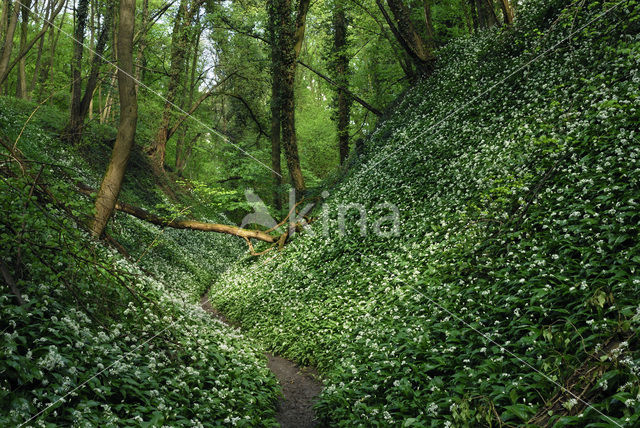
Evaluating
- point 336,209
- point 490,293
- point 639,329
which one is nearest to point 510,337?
point 490,293

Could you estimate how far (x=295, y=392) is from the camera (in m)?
6.50

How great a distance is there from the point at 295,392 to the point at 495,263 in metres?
3.85

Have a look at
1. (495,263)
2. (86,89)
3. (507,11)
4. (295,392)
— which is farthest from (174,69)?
(495,263)

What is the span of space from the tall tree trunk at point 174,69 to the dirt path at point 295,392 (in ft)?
46.8

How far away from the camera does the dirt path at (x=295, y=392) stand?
5.60m

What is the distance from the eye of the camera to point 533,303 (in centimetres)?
469

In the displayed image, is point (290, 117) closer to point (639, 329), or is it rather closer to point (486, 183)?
point (486, 183)

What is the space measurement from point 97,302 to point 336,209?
306 inches

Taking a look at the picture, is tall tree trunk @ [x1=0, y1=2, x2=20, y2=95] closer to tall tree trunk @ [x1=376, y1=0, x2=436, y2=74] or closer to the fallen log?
the fallen log

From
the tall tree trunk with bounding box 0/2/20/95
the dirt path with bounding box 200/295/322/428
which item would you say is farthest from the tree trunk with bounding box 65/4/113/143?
the dirt path with bounding box 200/295/322/428

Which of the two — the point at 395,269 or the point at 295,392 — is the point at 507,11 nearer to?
the point at 395,269

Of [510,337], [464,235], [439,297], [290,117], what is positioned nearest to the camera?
[510,337]

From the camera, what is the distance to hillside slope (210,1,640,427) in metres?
3.88

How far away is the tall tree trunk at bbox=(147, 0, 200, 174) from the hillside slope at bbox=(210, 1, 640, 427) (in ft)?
36.3
